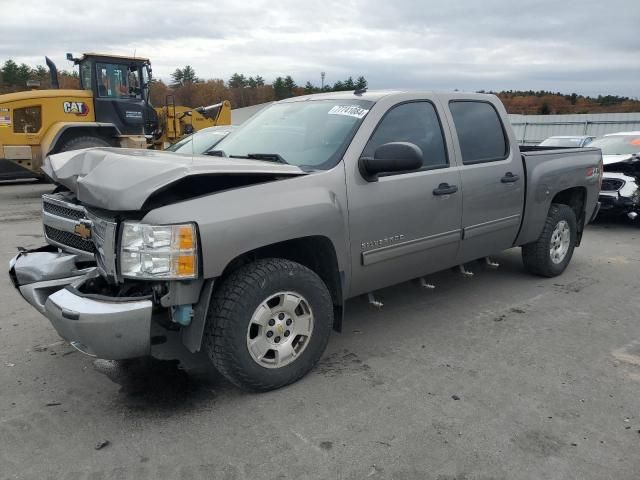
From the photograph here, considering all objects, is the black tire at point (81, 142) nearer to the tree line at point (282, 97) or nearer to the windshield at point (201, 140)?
the windshield at point (201, 140)

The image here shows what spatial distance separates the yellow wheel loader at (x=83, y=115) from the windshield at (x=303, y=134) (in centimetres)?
882

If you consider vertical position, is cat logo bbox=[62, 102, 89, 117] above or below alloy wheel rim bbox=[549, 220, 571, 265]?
above

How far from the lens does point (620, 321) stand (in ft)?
15.2

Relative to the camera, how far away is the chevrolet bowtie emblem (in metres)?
3.33

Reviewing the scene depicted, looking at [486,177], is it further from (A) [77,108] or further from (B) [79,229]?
(A) [77,108]

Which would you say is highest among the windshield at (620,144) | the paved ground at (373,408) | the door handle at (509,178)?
the windshield at (620,144)

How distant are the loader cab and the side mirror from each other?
36.1 feet

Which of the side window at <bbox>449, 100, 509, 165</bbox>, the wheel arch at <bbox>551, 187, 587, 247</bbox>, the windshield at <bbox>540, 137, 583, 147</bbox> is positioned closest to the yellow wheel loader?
the side window at <bbox>449, 100, 509, 165</bbox>

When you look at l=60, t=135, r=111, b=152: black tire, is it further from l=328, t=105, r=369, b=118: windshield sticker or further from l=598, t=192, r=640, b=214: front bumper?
l=598, t=192, r=640, b=214: front bumper

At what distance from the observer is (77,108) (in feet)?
41.0

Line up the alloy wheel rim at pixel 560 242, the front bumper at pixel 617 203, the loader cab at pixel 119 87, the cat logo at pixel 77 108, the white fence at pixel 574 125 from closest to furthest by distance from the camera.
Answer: the alloy wheel rim at pixel 560 242, the front bumper at pixel 617 203, the cat logo at pixel 77 108, the loader cab at pixel 119 87, the white fence at pixel 574 125

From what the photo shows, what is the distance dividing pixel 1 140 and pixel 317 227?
1114 centimetres

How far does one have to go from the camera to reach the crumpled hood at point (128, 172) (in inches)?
113

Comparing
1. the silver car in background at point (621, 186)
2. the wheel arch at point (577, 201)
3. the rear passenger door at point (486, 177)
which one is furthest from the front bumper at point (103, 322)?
the silver car in background at point (621, 186)
